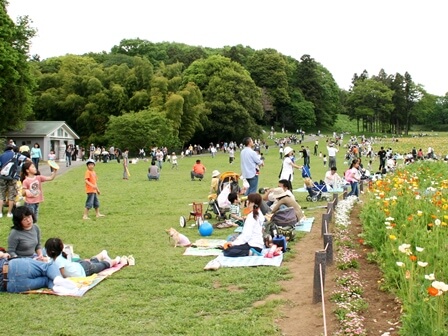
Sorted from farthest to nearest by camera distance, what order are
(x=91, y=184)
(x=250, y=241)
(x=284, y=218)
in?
1. (x=91, y=184)
2. (x=284, y=218)
3. (x=250, y=241)

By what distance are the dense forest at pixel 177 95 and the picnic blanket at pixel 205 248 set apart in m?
26.4

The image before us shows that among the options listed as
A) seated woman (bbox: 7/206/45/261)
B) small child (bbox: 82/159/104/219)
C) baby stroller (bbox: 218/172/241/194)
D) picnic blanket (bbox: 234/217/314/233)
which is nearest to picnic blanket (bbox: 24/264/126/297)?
seated woman (bbox: 7/206/45/261)

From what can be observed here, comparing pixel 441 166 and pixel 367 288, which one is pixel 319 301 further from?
pixel 441 166

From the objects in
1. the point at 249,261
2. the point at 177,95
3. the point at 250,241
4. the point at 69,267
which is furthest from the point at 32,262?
the point at 177,95

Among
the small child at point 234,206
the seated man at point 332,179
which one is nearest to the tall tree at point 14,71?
the seated man at point 332,179

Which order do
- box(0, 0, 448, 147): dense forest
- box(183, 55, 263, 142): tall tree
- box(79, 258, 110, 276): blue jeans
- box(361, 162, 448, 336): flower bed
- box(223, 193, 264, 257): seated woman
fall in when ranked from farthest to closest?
box(183, 55, 263, 142): tall tree
box(0, 0, 448, 147): dense forest
box(223, 193, 264, 257): seated woman
box(79, 258, 110, 276): blue jeans
box(361, 162, 448, 336): flower bed

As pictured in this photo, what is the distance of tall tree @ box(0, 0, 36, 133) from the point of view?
105 ft

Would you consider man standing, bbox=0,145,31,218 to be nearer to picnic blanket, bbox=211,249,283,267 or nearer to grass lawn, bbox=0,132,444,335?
grass lawn, bbox=0,132,444,335

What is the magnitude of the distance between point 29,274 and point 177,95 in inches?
1712

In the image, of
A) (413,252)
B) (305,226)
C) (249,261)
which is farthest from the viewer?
(305,226)

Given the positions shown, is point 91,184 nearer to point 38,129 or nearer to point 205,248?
point 205,248

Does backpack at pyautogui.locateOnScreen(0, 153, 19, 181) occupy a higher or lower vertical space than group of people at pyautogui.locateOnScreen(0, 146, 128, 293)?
higher

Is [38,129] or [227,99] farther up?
[227,99]

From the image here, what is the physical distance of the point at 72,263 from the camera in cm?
692
